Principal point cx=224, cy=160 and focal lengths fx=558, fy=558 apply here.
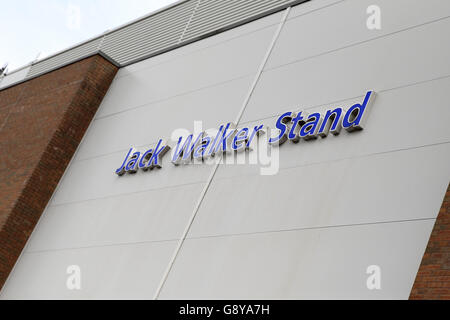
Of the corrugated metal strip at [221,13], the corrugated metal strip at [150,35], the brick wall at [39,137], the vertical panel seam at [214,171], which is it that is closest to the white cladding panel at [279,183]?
the vertical panel seam at [214,171]

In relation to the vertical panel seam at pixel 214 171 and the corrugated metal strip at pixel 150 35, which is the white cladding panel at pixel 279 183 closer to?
the vertical panel seam at pixel 214 171

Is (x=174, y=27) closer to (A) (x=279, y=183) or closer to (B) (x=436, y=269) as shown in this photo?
(A) (x=279, y=183)

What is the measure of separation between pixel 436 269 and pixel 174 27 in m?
11.1

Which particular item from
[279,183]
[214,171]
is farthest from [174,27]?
[279,183]

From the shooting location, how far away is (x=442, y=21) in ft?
29.1

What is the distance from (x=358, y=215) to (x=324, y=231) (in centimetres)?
53

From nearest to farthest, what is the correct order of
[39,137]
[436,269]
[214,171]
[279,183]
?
[436,269]
[279,183]
[214,171]
[39,137]

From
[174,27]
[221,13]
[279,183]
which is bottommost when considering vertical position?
[279,183]

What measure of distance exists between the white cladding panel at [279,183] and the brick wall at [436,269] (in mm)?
739

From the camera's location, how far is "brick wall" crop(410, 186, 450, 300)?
18.5ft

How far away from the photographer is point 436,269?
18.9 ft

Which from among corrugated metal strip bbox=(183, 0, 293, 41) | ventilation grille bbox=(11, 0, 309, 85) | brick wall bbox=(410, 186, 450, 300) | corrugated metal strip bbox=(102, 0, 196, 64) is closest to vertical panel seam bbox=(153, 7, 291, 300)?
ventilation grille bbox=(11, 0, 309, 85)
